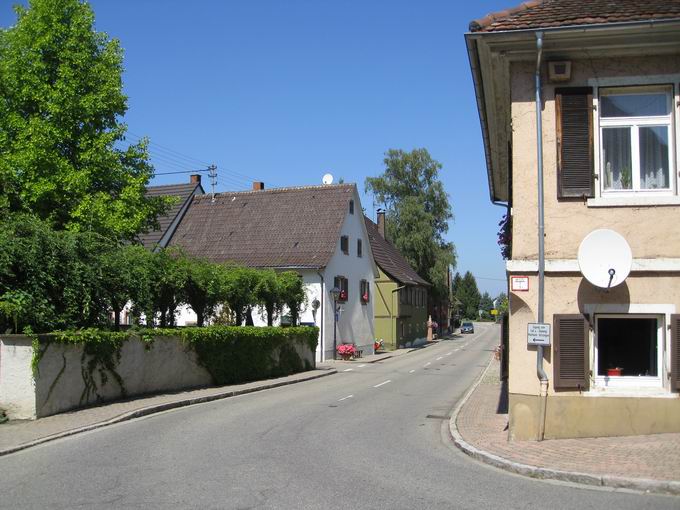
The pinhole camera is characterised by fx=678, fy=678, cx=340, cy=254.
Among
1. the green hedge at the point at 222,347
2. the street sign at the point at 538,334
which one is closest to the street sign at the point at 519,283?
the street sign at the point at 538,334

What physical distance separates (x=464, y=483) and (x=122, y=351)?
9.85 metres

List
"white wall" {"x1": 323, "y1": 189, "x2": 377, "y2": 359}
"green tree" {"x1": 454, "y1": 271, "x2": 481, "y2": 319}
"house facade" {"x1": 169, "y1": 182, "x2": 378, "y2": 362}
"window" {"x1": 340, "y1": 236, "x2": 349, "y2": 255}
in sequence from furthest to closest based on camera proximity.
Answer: "green tree" {"x1": 454, "y1": 271, "x2": 481, "y2": 319}
"window" {"x1": 340, "y1": 236, "x2": 349, "y2": 255}
"white wall" {"x1": 323, "y1": 189, "x2": 377, "y2": 359}
"house facade" {"x1": 169, "y1": 182, "x2": 378, "y2": 362}

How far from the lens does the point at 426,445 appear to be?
10.6 m

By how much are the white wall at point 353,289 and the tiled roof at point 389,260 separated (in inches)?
184

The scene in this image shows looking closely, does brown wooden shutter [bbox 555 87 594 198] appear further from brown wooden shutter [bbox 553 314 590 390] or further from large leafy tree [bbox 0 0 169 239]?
large leafy tree [bbox 0 0 169 239]

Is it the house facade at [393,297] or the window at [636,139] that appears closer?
the window at [636,139]

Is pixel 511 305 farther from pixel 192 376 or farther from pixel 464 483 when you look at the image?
pixel 192 376

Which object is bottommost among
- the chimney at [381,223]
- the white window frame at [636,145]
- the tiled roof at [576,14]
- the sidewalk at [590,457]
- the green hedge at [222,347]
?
the sidewalk at [590,457]

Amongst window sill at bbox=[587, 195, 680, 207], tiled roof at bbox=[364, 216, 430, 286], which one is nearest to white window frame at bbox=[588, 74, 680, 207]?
window sill at bbox=[587, 195, 680, 207]

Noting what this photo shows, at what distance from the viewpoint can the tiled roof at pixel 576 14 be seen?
962 centimetres

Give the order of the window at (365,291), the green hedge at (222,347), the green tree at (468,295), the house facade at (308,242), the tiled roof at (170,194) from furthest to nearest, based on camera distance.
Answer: the green tree at (468,295), the window at (365,291), the tiled roof at (170,194), the house facade at (308,242), the green hedge at (222,347)

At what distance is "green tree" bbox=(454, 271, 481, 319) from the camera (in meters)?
141

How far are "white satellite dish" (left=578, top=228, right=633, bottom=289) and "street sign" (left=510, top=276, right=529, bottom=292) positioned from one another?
844 millimetres

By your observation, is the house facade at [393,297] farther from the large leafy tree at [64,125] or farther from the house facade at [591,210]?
the house facade at [591,210]
